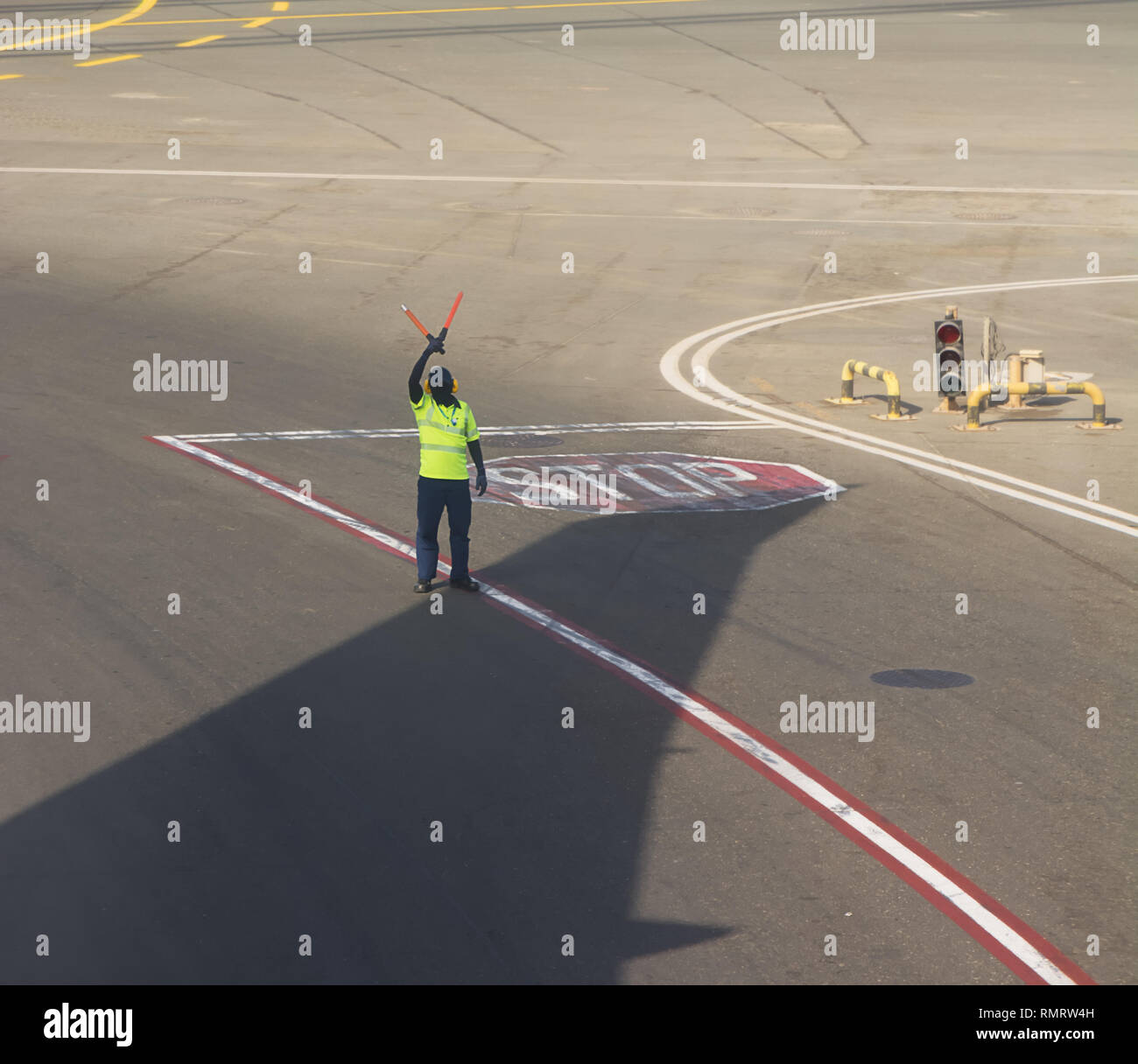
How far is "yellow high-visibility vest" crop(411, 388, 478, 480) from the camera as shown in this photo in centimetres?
1470

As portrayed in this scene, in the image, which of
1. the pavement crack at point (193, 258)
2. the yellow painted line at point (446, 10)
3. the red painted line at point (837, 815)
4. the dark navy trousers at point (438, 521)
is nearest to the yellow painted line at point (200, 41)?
the yellow painted line at point (446, 10)

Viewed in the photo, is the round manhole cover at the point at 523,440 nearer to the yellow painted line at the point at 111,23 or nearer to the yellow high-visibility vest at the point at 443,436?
the yellow high-visibility vest at the point at 443,436

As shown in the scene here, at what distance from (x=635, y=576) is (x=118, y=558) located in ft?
16.5

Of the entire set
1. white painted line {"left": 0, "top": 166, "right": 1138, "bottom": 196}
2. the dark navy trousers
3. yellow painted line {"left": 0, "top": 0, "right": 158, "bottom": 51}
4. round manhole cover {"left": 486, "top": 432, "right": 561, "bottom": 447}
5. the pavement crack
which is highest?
yellow painted line {"left": 0, "top": 0, "right": 158, "bottom": 51}

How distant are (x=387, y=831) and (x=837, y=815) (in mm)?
2946

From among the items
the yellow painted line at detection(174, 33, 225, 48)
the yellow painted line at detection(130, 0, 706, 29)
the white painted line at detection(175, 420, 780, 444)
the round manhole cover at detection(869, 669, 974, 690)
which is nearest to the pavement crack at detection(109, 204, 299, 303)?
the white painted line at detection(175, 420, 780, 444)

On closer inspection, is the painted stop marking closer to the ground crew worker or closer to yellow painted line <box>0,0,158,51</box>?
the ground crew worker

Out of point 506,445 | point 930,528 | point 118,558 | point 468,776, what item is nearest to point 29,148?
point 506,445

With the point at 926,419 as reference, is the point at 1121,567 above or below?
below

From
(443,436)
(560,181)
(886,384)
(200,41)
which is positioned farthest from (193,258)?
(200,41)

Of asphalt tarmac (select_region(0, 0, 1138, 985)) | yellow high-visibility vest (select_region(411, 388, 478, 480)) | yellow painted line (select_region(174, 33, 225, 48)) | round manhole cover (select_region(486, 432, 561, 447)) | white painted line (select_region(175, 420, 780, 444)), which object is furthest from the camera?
yellow painted line (select_region(174, 33, 225, 48))

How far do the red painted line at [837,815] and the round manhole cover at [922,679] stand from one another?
1.47 metres

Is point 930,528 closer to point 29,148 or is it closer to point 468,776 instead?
point 468,776
